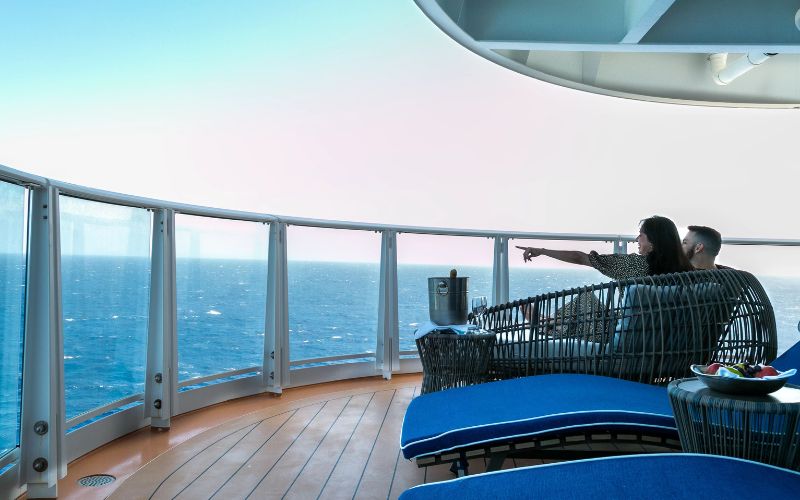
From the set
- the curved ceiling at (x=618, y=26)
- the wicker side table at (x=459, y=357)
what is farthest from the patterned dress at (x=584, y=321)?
the curved ceiling at (x=618, y=26)

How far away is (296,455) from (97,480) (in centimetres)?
93

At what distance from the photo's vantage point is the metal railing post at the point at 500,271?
20.3ft

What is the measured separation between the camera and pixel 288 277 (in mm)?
5305

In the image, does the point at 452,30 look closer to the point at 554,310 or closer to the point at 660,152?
the point at 554,310

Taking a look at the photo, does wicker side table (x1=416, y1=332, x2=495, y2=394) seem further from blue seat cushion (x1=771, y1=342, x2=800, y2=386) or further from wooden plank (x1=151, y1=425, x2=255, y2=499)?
blue seat cushion (x1=771, y1=342, x2=800, y2=386)

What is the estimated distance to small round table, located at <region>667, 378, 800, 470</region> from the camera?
6.32ft

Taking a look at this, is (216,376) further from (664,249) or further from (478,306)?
(664,249)

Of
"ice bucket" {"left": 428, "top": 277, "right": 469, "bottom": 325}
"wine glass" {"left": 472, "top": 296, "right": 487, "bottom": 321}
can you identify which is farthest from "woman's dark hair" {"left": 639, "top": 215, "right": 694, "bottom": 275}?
"ice bucket" {"left": 428, "top": 277, "right": 469, "bottom": 325}

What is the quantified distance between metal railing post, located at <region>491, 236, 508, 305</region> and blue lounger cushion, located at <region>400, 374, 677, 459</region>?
3.44 m

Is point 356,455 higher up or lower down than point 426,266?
lower down

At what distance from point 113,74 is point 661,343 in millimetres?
28696

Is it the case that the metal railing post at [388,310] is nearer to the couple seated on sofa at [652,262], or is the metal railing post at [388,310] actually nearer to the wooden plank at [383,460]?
the wooden plank at [383,460]

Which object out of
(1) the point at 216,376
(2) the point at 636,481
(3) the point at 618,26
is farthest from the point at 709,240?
(1) the point at 216,376

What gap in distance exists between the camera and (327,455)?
3.46 meters
